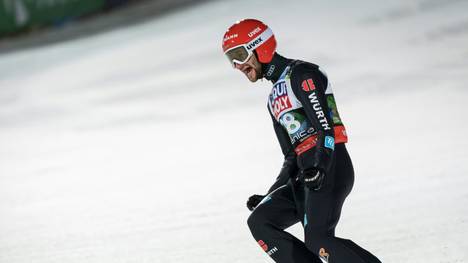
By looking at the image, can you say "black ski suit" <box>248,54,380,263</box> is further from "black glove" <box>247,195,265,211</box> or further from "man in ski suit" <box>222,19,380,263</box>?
"black glove" <box>247,195,265,211</box>

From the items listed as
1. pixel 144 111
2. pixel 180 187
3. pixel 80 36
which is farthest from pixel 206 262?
pixel 80 36

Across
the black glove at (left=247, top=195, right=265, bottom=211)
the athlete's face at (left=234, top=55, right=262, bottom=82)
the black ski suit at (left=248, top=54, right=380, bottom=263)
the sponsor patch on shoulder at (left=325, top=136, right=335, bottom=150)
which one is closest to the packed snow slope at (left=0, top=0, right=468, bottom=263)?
the black glove at (left=247, top=195, right=265, bottom=211)

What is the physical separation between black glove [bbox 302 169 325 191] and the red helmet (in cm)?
65

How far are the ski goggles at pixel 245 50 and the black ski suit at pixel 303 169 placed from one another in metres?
0.11

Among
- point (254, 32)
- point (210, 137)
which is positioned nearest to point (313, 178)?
point (254, 32)

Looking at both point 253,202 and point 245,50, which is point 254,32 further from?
point 253,202

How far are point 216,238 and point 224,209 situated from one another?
60 centimetres

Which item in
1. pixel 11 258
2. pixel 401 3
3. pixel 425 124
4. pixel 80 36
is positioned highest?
pixel 11 258

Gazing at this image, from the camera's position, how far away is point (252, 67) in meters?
3.72

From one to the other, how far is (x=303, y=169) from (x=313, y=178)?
110 mm

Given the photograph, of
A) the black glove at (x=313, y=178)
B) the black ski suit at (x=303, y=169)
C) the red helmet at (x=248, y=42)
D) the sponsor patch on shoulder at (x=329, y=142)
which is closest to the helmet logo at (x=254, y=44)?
the red helmet at (x=248, y=42)

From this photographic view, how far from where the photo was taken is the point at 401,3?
39.8ft

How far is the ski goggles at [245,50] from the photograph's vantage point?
12.0 ft

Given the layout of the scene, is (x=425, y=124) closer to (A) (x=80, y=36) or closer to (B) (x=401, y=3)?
(B) (x=401, y=3)
